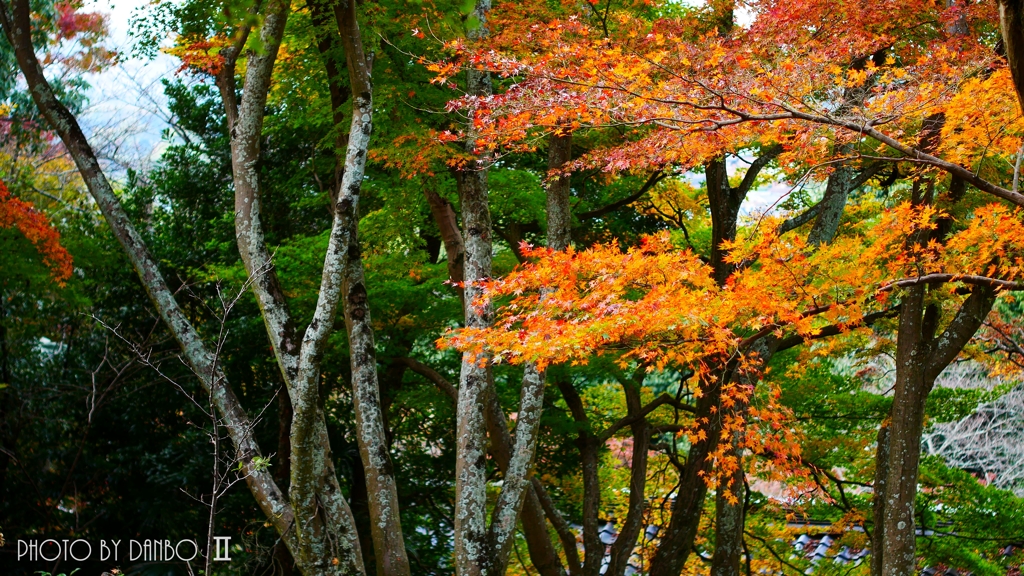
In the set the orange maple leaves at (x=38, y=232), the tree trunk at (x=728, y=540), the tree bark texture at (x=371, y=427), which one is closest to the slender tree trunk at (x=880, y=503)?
the tree trunk at (x=728, y=540)

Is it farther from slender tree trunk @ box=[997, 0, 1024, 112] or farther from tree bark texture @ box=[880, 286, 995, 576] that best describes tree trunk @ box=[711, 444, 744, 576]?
slender tree trunk @ box=[997, 0, 1024, 112]

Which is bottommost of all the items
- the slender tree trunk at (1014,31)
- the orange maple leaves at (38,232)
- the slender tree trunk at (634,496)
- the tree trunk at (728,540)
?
the tree trunk at (728,540)

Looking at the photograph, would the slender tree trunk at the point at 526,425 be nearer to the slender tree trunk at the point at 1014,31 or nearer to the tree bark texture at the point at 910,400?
the tree bark texture at the point at 910,400

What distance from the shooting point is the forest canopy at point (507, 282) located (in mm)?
5031

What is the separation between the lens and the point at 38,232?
757 centimetres

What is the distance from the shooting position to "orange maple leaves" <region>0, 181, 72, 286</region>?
744cm

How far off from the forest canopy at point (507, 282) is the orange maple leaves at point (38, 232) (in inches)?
1.3

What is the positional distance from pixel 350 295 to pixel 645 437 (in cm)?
433

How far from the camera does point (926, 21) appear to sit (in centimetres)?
637

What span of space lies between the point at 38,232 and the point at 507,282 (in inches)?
188

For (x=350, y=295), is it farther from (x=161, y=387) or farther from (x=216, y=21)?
(x=161, y=387)

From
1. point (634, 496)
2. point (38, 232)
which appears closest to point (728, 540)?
point (634, 496)

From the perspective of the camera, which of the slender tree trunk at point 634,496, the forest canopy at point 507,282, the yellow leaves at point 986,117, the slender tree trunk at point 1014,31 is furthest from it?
the slender tree trunk at point 634,496

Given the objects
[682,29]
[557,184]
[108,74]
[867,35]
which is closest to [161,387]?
[557,184]
